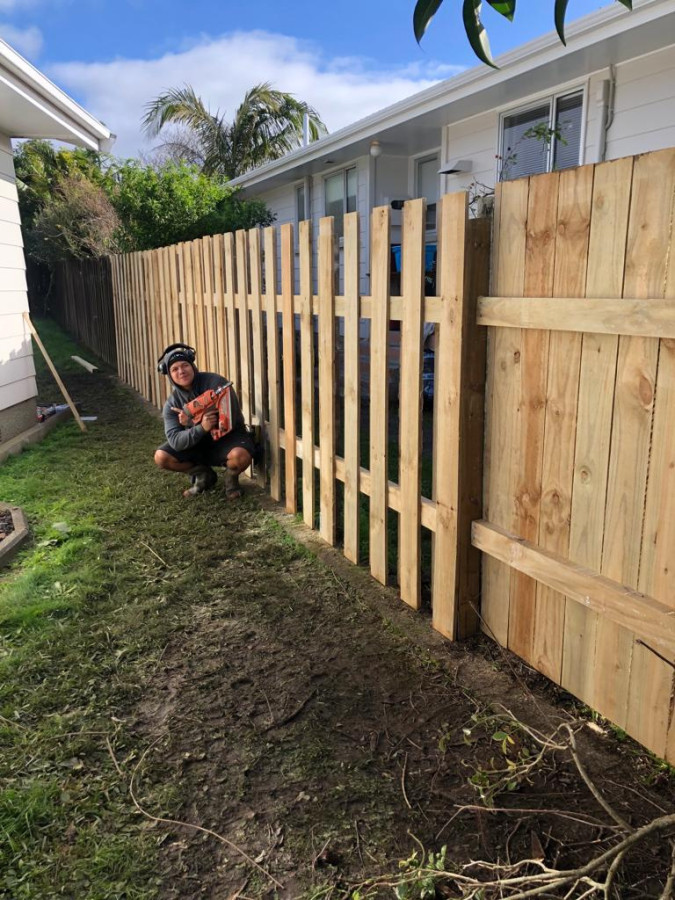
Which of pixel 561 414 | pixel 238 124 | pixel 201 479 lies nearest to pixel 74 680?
pixel 561 414

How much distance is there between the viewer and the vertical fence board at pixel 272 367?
4.97 metres

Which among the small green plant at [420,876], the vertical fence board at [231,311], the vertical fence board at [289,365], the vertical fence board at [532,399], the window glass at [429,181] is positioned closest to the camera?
the small green plant at [420,876]

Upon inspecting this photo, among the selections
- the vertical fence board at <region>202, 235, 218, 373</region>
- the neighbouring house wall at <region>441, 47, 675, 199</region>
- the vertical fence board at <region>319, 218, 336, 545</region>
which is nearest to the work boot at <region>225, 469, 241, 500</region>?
the vertical fence board at <region>319, 218, 336, 545</region>

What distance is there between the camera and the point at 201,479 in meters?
5.56

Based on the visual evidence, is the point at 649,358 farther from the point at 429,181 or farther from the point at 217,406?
the point at 429,181

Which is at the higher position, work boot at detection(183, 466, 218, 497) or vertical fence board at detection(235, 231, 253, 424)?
vertical fence board at detection(235, 231, 253, 424)

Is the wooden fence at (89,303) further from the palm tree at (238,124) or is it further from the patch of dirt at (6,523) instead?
the palm tree at (238,124)

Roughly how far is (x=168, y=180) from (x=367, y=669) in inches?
438

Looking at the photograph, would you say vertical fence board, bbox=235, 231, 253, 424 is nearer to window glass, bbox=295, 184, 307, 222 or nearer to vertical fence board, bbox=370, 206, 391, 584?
vertical fence board, bbox=370, 206, 391, 584

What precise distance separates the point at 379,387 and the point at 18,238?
6.10 m

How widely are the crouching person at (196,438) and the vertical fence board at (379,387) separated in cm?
176

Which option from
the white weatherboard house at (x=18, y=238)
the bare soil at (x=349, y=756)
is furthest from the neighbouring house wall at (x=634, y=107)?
the bare soil at (x=349, y=756)

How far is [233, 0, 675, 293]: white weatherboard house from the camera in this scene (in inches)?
269

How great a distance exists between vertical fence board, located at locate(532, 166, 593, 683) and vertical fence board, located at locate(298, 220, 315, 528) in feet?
6.79
